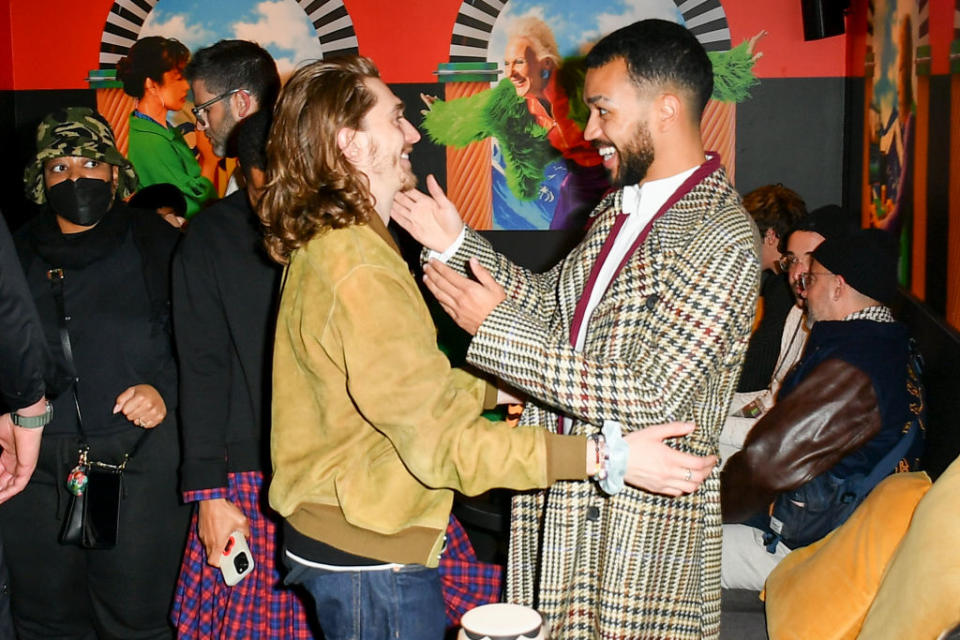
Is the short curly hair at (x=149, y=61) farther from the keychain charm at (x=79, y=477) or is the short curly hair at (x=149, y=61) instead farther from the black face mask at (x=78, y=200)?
the keychain charm at (x=79, y=477)

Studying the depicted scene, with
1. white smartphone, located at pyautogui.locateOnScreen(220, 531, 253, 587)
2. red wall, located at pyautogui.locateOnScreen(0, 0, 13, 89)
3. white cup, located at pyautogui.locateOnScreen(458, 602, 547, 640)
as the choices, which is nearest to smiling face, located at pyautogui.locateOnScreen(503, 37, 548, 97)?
red wall, located at pyautogui.locateOnScreen(0, 0, 13, 89)

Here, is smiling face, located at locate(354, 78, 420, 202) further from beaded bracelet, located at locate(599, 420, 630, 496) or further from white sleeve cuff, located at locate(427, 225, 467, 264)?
beaded bracelet, located at locate(599, 420, 630, 496)

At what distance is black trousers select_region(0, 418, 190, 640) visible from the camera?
2.48 metres

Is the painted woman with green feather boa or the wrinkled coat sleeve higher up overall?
the painted woman with green feather boa

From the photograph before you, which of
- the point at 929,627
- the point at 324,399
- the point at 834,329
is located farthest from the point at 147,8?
the point at 929,627

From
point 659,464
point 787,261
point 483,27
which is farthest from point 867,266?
point 483,27

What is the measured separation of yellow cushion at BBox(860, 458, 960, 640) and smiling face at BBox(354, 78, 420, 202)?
1.20 m

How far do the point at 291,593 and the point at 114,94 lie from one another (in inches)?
165

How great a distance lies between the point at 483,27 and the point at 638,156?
3495 millimetres

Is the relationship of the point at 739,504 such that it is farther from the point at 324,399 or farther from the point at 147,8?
the point at 147,8

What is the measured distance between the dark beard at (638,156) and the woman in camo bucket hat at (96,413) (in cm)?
130

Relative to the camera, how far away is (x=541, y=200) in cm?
523

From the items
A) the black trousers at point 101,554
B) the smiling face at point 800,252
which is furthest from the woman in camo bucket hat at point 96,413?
the smiling face at point 800,252

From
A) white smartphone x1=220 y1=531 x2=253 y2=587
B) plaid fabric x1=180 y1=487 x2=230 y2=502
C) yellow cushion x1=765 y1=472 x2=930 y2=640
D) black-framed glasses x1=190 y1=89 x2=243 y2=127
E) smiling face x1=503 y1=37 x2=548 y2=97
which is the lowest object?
yellow cushion x1=765 y1=472 x2=930 y2=640
